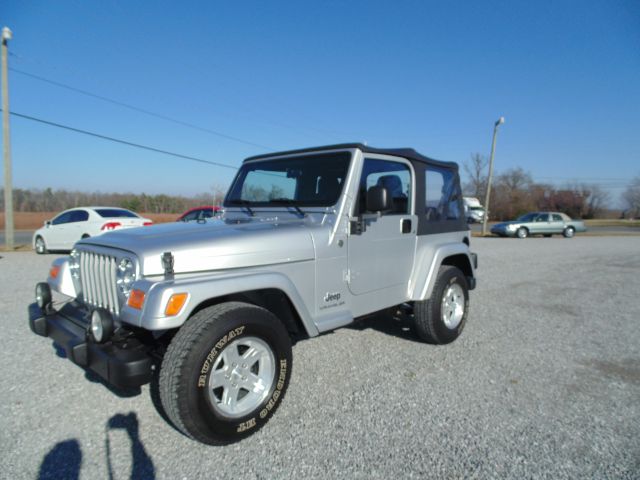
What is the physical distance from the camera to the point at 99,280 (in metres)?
2.63

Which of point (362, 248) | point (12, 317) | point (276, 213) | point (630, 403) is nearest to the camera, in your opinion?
point (630, 403)

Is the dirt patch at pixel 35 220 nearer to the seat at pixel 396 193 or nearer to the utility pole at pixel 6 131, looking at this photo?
the utility pole at pixel 6 131

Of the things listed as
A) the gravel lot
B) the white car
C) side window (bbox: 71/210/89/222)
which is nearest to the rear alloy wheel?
the white car

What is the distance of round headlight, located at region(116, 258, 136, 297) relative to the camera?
7.64 ft

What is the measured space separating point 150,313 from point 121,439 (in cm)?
103

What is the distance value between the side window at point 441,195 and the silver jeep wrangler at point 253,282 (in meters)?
0.03

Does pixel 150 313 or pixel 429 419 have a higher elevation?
pixel 150 313

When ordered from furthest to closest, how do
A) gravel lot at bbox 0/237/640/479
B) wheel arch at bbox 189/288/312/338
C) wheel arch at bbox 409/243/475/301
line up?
wheel arch at bbox 409/243/475/301 < wheel arch at bbox 189/288/312/338 < gravel lot at bbox 0/237/640/479

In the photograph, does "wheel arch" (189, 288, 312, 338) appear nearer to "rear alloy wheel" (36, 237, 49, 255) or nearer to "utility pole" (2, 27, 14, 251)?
"rear alloy wheel" (36, 237, 49, 255)

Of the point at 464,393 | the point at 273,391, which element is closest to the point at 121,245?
the point at 273,391

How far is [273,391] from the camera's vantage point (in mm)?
2555

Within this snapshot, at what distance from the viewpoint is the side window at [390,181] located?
326 cm

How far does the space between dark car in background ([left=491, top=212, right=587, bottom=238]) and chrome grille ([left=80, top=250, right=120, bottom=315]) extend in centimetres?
2333

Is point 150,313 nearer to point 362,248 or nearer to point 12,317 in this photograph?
point 362,248
